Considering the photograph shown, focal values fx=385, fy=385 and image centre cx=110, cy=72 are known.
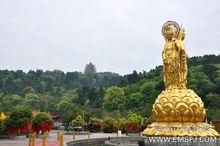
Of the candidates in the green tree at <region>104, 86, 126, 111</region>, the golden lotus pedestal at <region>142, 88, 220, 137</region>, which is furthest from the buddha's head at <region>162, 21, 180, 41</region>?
the green tree at <region>104, 86, 126, 111</region>

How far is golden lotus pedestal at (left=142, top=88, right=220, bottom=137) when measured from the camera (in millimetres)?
15047

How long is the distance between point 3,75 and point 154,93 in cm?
8399

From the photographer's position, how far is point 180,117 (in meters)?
15.3

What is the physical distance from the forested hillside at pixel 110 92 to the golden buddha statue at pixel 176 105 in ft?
90.7

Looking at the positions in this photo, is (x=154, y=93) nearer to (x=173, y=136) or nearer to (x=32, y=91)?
(x=173, y=136)

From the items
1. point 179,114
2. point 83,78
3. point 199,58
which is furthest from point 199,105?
point 83,78

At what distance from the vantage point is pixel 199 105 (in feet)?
50.9

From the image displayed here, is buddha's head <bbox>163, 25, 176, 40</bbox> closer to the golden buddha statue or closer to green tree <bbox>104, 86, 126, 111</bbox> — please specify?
the golden buddha statue

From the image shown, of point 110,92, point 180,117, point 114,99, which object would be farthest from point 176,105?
point 110,92

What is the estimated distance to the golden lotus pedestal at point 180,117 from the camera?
15047 millimetres

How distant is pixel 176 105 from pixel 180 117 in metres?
0.50

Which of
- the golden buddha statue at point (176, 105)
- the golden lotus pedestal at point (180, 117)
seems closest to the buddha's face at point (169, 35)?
the golden buddha statue at point (176, 105)

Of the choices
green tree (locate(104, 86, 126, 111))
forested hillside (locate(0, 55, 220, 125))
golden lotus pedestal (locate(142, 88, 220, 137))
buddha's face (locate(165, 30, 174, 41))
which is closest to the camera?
golden lotus pedestal (locate(142, 88, 220, 137))

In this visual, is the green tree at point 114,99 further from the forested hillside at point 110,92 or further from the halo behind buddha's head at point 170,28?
the halo behind buddha's head at point 170,28
